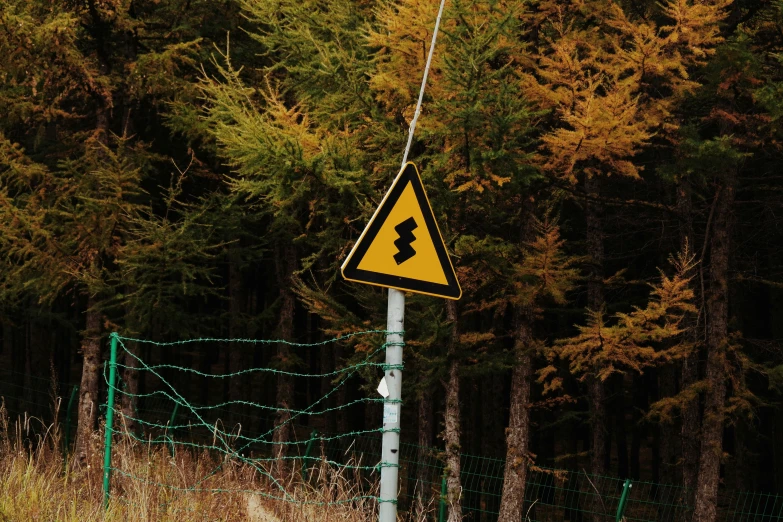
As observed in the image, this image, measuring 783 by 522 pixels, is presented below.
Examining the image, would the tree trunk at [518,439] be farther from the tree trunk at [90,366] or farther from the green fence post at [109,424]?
the green fence post at [109,424]

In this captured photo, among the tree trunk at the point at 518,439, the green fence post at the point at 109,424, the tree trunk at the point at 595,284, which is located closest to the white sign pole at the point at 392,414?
the green fence post at the point at 109,424

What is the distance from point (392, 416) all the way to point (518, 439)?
912 centimetres

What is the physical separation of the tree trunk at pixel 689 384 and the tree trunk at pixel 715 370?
1.88 feet

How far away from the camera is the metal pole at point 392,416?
437cm

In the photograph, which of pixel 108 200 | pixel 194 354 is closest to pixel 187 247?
pixel 108 200

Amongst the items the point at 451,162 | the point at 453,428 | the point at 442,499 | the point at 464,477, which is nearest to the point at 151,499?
the point at 451,162

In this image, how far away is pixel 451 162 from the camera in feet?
36.4

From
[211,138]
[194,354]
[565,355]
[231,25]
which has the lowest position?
[194,354]

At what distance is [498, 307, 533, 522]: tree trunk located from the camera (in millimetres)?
13023

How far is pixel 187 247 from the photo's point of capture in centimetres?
1408

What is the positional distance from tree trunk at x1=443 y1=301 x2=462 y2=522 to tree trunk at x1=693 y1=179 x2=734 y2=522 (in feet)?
10.8

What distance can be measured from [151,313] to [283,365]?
3.62 metres

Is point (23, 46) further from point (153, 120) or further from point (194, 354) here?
point (194, 354)

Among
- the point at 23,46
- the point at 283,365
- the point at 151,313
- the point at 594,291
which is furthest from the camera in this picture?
the point at 283,365
